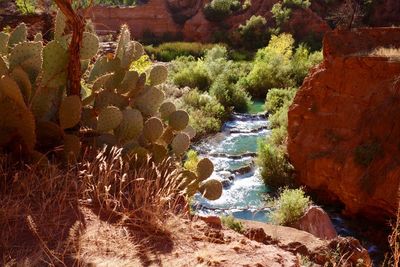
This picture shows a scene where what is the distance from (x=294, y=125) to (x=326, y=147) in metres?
1.24

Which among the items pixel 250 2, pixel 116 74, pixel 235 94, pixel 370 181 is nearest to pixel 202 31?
pixel 250 2

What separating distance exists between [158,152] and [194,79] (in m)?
17.8

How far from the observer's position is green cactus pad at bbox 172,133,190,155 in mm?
4820

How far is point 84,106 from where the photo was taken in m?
4.80

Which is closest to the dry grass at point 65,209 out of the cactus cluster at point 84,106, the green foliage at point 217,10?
the cactus cluster at point 84,106

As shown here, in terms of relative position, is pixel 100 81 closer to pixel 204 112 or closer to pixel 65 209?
pixel 65 209

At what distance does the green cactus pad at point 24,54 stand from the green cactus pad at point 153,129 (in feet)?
3.61

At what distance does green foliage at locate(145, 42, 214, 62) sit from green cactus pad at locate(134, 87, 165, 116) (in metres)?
25.7

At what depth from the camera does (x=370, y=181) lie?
10.6 metres

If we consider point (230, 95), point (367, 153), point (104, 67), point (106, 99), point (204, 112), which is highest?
point (104, 67)

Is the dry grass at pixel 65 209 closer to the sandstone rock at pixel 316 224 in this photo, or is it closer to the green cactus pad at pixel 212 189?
the green cactus pad at pixel 212 189

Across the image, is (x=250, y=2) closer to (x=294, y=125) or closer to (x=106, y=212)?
(x=294, y=125)

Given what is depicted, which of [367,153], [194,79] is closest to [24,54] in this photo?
[367,153]

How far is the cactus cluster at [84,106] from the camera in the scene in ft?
13.0
